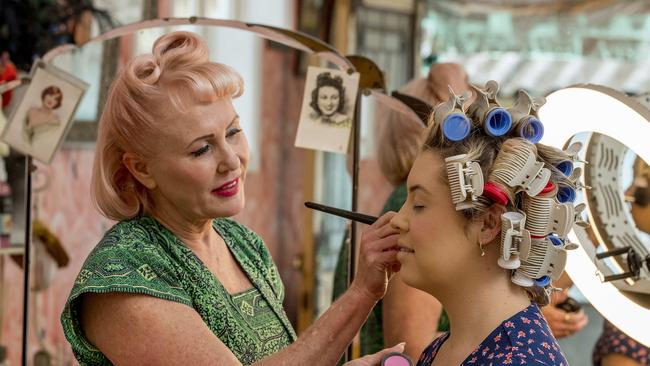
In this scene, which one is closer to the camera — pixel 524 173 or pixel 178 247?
pixel 524 173

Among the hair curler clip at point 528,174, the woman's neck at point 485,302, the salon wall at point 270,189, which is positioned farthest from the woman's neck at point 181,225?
the salon wall at point 270,189

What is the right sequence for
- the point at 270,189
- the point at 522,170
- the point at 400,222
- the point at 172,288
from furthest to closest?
the point at 270,189, the point at 172,288, the point at 400,222, the point at 522,170

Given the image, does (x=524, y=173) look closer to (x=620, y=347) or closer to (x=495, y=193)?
(x=495, y=193)

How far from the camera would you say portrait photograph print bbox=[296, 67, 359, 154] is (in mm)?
2115

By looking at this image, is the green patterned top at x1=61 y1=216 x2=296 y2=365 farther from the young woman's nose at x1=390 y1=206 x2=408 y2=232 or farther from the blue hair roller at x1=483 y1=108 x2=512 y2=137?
the blue hair roller at x1=483 y1=108 x2=512 y2=137

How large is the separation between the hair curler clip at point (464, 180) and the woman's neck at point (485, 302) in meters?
0.11

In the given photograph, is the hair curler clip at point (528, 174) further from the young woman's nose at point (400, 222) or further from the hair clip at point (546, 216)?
the young woman's nose at point (400, 222)

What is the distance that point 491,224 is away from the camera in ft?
4.75

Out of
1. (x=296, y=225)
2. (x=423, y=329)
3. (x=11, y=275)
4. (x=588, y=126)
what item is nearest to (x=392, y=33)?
(x=296, y=225)

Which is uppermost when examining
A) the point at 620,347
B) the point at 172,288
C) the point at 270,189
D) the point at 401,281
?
the point at 172,288

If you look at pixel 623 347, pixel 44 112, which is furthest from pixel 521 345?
pixel 44 112

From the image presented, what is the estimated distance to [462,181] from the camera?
1.41 metres

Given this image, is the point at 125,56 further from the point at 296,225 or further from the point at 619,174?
the point at 619,174

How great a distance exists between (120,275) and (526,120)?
2.17 ft
